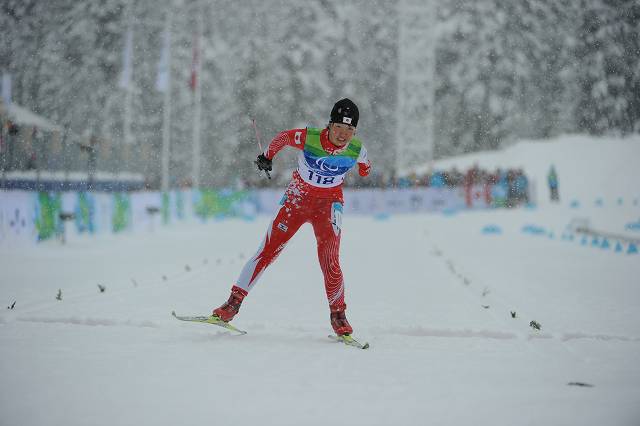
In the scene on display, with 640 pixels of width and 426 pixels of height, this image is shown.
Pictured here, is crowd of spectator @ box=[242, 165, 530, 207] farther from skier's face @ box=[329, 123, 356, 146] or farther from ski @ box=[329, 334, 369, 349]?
ski @ box=[329, 334, 369, 349]

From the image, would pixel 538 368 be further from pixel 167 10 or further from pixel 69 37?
pixel 69 37

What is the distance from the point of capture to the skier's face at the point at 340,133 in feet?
18.8

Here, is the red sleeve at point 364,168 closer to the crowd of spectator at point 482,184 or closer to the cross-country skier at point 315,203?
the cross-country skier at point 315,203

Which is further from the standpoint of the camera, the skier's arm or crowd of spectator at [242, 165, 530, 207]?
crowd of spectator at [242, 165, 530, 207]

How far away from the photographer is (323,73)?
45375 millimetres

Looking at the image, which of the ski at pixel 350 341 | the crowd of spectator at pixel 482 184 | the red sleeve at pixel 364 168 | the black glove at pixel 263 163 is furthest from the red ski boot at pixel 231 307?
the crowd of spectator at pixel 482 184

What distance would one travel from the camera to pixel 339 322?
5699 millimetres

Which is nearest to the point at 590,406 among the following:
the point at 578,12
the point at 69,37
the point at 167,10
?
the point at 167,10

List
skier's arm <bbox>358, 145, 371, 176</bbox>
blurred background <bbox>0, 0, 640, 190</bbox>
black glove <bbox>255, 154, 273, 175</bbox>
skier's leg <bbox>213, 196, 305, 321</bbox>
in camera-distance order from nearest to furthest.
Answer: black glove <bbox>255, 154, 273, 175</bbox> → skier's leg <bbox>213, 196, 305, 321</bbox> → skier's arm <bbox>358, 145, 371, 176</bbox> → blurred background <bbox>0, 0, 640, 190</bbox>

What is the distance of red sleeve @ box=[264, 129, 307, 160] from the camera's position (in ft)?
19.1

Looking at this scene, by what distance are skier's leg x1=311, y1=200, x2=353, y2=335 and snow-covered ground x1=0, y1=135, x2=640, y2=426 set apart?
35cm

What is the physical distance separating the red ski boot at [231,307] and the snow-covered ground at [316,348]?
165 mm

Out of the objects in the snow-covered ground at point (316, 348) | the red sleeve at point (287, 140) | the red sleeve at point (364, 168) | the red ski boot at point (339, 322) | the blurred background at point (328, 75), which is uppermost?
the blurred background at point (328, 75)

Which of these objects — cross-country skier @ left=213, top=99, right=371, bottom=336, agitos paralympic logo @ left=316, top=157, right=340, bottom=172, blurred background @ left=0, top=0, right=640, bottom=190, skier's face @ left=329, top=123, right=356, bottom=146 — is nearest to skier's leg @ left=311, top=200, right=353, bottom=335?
cross-country skier @ left=213, top=99, right=371, bottom=336
